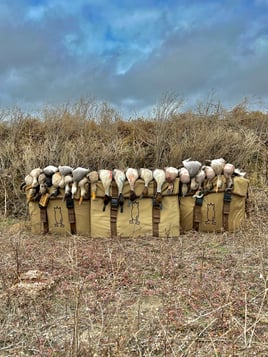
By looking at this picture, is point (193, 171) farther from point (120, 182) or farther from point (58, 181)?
point (58, 181)

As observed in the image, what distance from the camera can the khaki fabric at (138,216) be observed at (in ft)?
18.9

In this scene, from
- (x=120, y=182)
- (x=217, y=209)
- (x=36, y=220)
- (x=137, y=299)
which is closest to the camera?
(x=137, y=299)

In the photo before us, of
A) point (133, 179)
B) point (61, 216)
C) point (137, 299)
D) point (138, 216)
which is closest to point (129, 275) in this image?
point (137, 299)

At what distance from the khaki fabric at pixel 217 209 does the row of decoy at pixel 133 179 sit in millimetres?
127

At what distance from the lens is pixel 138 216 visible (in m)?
5.80

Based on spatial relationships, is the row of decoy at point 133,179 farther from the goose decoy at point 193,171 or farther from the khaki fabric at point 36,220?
the khaki fabric at point 36,220

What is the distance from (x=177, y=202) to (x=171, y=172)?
1.60 ft

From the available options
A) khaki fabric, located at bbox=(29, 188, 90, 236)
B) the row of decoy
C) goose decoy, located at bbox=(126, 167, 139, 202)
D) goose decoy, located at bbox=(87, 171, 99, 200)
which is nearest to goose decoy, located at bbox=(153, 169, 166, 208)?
the row of decoy

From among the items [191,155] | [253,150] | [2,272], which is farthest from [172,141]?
[2,272]

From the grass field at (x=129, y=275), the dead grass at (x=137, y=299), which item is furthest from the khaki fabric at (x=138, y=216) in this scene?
the dead grass at (x=137, y=299)

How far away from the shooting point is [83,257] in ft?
14.3

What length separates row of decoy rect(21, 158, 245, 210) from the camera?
18.8ft

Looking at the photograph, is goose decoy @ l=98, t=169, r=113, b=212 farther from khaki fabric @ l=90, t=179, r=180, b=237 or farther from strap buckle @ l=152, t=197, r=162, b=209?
strap buckle @ l=152, t=197, r=162, b=209

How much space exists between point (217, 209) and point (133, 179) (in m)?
1.41
